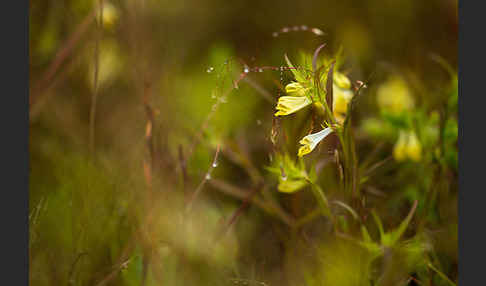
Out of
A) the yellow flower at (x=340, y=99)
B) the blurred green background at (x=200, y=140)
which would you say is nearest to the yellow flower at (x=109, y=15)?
the blurred green background at (x=200, y=140)

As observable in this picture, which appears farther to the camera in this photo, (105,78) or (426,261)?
(105,78)

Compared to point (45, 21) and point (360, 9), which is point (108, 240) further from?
point (360, 9)

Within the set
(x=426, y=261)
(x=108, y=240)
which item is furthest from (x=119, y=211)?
(x=426, y=261)

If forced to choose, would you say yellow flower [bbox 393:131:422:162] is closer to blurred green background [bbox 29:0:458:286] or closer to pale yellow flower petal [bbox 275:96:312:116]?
blurred green background [bbox 29:0:458:286]

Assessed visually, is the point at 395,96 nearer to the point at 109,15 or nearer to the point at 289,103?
the point at 289,103

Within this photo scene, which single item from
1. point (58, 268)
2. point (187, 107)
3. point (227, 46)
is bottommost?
point (58, 268)

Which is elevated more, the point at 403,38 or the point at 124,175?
the point at 403,38

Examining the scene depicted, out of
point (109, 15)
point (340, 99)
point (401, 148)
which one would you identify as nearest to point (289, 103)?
point (340, 99)
